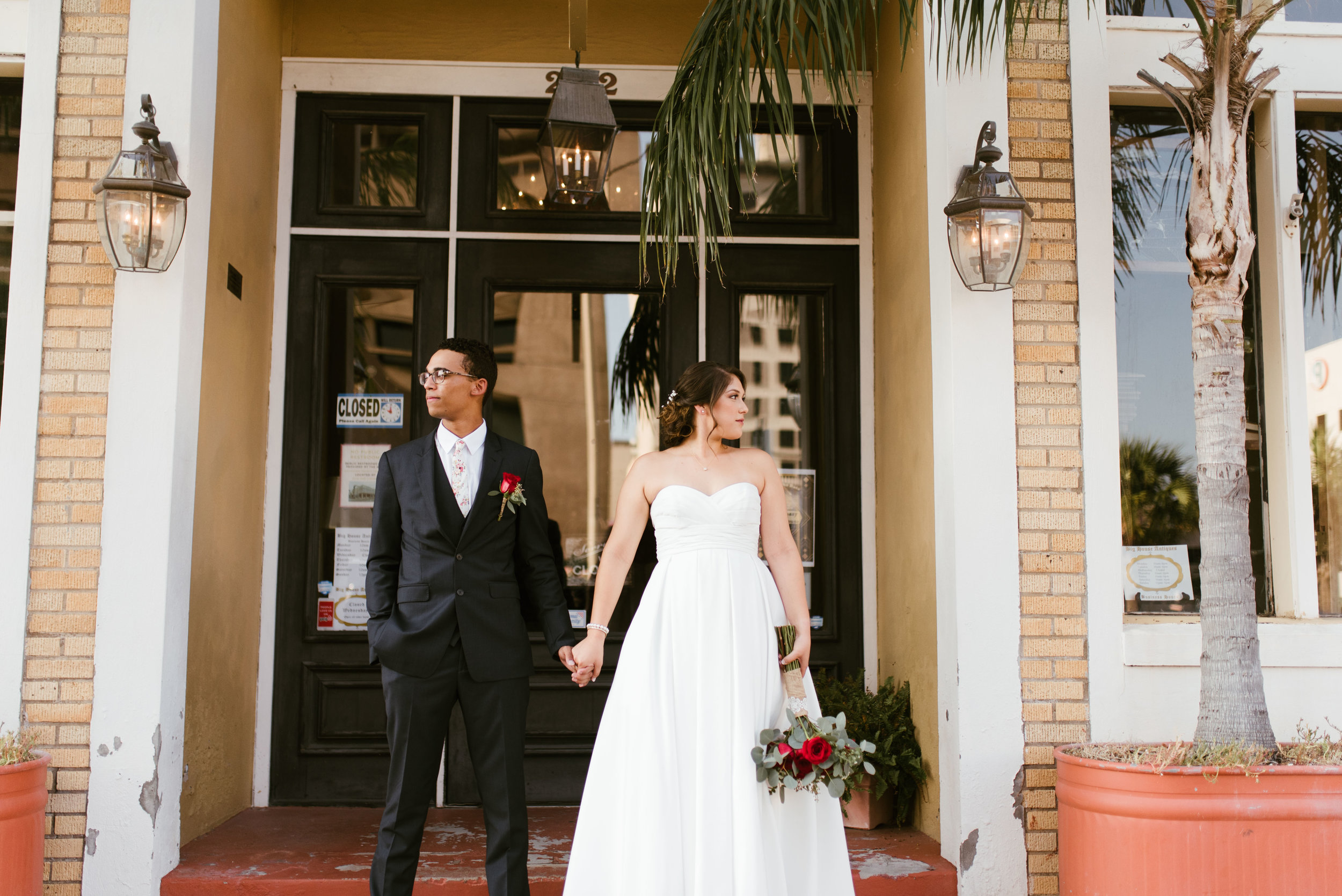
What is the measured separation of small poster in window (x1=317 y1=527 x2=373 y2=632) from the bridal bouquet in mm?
2697

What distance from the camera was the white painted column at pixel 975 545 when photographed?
156 inches

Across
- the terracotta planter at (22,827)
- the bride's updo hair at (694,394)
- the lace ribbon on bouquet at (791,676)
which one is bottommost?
the terracotta planter at (22,827)

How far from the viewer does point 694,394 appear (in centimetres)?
384

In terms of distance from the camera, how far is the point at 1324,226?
A: 15.3 ft

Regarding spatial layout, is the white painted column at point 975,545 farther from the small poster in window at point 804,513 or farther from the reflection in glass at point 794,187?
the reflection in glass at point 794,187

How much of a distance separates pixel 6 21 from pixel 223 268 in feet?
4.46

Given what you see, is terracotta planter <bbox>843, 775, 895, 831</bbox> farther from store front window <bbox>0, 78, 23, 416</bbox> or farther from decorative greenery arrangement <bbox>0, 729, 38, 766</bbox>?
store front window <bbox>0, 78, 23, 416</bbox>

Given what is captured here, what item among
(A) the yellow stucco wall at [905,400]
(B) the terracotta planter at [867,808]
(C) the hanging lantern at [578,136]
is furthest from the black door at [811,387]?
(C) the hanging lantern at [578,136]

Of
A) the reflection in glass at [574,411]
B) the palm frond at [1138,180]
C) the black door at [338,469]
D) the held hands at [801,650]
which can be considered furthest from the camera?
the reflection in glass at [574,411]

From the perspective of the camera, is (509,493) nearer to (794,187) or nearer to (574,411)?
(574,411)

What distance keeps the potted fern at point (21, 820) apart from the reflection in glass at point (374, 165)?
3166mm

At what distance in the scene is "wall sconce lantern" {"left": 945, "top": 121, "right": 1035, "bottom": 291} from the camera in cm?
395

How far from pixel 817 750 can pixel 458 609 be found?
51.8 inches

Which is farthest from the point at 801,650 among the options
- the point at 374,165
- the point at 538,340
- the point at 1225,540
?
the point at 374,165
